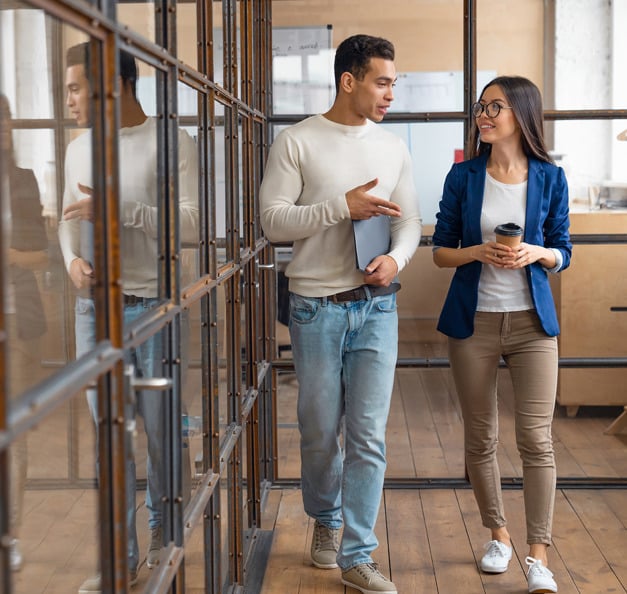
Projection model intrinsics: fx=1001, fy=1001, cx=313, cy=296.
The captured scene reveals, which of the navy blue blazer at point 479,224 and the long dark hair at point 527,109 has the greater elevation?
the long dark hair at point 527,109

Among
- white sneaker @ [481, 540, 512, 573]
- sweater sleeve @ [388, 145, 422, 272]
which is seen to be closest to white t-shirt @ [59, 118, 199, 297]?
sweater sleeve @ [388, 145, 422, 272]

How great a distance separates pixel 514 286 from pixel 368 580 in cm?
88

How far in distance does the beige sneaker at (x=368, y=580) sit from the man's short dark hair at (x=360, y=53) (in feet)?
4.28

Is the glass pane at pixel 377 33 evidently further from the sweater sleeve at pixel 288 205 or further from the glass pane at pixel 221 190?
the glass pane at pixel 221 190

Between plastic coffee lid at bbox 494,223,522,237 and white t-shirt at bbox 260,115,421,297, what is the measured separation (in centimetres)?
25

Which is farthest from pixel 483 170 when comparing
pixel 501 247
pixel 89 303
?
pixel 89 303

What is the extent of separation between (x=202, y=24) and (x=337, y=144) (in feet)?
2.60

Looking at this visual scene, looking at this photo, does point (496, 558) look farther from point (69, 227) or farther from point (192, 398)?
point (69, 227)

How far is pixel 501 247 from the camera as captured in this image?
2.60 metres

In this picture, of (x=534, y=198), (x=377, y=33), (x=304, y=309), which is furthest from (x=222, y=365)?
(x=377, y=33)

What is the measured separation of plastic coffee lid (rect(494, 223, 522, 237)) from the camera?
8.39 feet

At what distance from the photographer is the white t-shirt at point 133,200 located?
1.07 metres

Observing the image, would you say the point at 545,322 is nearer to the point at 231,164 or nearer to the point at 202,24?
the point at 231,164

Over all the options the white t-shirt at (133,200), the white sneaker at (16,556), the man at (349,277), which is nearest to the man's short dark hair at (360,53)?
the man at (349,277)
